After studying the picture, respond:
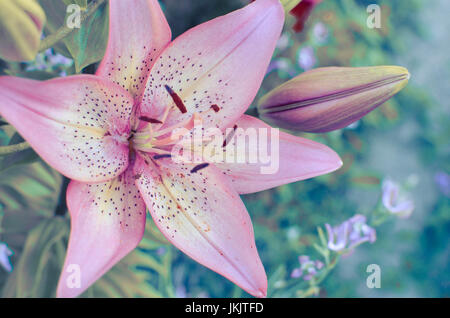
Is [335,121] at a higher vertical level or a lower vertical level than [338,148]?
higher

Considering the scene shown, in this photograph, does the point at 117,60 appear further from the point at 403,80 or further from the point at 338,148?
the point at 338,148

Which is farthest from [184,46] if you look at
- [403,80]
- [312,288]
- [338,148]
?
[338,148]

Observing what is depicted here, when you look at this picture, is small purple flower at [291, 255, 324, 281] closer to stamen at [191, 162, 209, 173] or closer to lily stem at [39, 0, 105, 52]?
stamen at [191, 162, 209, 173]

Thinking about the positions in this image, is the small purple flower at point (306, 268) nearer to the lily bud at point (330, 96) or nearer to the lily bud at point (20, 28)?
the lily bud at point (330, 96)

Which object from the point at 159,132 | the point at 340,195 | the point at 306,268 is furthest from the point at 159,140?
the point at 340,195

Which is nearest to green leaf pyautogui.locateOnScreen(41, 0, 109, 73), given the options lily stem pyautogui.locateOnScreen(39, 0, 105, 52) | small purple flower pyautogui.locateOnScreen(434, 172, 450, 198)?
lily stem pyautogui.locateOnScreen(39, 0, 105, 52)

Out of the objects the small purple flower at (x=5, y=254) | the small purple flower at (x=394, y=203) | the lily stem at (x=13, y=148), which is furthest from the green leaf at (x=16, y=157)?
the small purple flower at (x=394, y=203)

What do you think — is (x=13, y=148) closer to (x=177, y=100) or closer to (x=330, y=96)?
(x=177, y=100)
